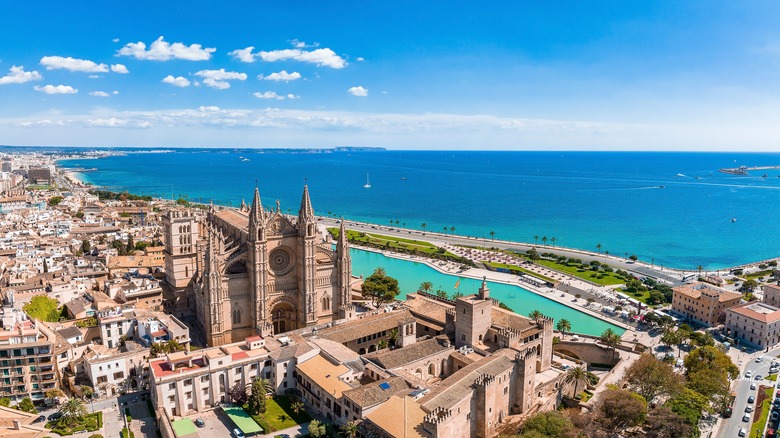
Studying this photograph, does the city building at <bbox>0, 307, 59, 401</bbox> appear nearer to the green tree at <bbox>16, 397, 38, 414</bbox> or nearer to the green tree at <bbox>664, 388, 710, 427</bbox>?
the green tree at <bbox>16, 397, 38, 414</bbox>

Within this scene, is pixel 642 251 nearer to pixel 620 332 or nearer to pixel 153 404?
pixel 620 332

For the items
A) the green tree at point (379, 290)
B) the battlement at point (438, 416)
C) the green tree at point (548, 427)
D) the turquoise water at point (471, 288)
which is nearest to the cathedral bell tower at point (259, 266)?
the green tree at point (379, 290)

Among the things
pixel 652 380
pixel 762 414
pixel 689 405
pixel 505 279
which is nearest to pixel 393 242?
pixel 505 279

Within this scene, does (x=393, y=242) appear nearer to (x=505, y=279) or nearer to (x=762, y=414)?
(x=505, y=279)

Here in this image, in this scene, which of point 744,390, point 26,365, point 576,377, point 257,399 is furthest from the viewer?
point 744,390

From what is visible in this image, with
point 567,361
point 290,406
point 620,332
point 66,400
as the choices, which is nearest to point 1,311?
point 66,400

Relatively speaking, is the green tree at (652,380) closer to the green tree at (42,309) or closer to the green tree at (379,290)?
the green tree at (379,290)

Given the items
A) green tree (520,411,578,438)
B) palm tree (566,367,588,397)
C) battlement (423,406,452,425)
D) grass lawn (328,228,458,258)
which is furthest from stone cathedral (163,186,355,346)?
grass lawn (328,228,458,258)

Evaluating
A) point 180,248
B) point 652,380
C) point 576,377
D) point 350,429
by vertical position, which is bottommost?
point 576,377
